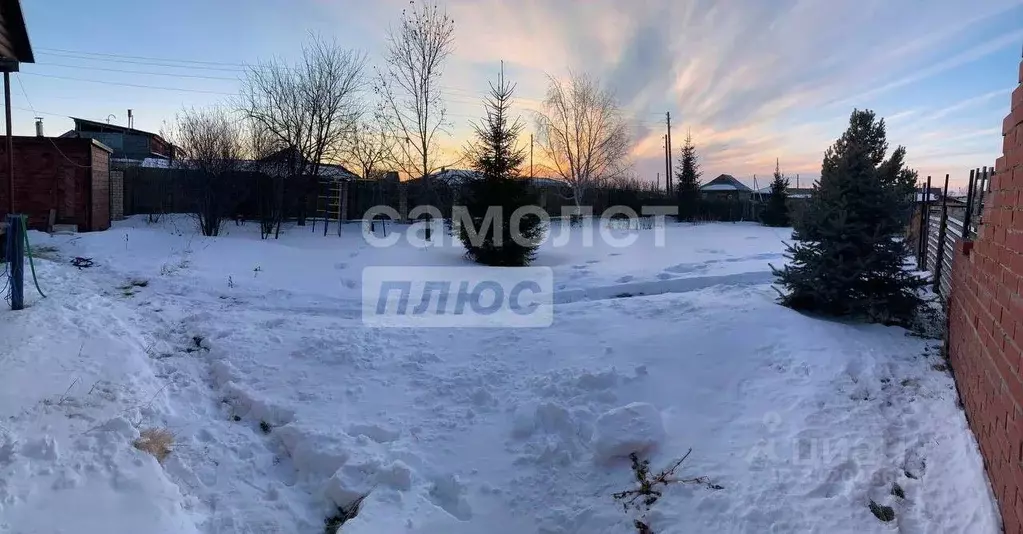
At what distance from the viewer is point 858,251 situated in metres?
5.44

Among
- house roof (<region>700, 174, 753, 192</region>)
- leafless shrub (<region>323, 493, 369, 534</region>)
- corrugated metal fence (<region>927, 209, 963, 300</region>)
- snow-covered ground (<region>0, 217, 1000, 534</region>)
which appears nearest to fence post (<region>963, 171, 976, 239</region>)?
corrugated metal fence (<region>927, 209, 963, 300</region>)

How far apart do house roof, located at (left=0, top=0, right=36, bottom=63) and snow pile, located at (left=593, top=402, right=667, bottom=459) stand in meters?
8.68

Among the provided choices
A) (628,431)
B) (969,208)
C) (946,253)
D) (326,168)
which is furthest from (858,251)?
(326,168)

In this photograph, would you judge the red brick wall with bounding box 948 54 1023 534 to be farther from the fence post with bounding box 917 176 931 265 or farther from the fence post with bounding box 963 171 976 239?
the fence post with bounding box 917 176 931 265

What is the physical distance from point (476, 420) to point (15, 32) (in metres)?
8.23

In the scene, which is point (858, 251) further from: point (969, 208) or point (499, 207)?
point (499, 207)

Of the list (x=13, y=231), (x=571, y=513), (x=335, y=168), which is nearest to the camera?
(x=571, y=513)

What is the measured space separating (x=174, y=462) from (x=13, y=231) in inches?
156

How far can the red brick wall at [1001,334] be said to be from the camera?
2201mm

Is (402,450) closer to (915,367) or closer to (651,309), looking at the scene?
(651,309)

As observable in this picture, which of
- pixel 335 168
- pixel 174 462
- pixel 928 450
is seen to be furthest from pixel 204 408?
pixel 335 168

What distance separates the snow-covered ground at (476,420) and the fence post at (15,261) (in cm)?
22

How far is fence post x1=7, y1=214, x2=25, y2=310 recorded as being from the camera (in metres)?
5.21

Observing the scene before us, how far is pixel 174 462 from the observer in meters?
3.29
